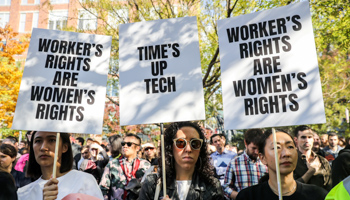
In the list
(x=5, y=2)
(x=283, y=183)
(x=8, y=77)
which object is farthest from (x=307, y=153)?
(x=5, y=2)

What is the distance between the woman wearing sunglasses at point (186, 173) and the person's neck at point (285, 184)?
0.53 metres

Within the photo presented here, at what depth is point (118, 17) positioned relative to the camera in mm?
12891

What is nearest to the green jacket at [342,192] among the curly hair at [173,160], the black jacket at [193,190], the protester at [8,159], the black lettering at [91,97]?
the black jacket at [193,190]

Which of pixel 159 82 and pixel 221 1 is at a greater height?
pixel 221 1

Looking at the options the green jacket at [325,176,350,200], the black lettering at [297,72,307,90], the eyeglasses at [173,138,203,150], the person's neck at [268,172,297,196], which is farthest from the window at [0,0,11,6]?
the green jacket at [325,176,350,200]

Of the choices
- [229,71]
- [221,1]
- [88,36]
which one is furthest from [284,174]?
[221,1]

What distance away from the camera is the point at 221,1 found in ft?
39.0

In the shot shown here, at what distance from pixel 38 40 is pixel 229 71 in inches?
80.2

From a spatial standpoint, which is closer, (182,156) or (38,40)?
(182,156)

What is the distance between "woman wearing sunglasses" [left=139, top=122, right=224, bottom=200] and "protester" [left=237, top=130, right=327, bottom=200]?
14.4 inches

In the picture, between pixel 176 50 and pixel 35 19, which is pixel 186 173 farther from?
pixel 35 19

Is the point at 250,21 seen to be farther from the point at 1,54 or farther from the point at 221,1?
the point at 1,54

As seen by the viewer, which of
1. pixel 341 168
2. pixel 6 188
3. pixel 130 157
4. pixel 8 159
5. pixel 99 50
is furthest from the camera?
pixel 130 157

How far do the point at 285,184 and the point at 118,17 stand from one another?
10881 mm
